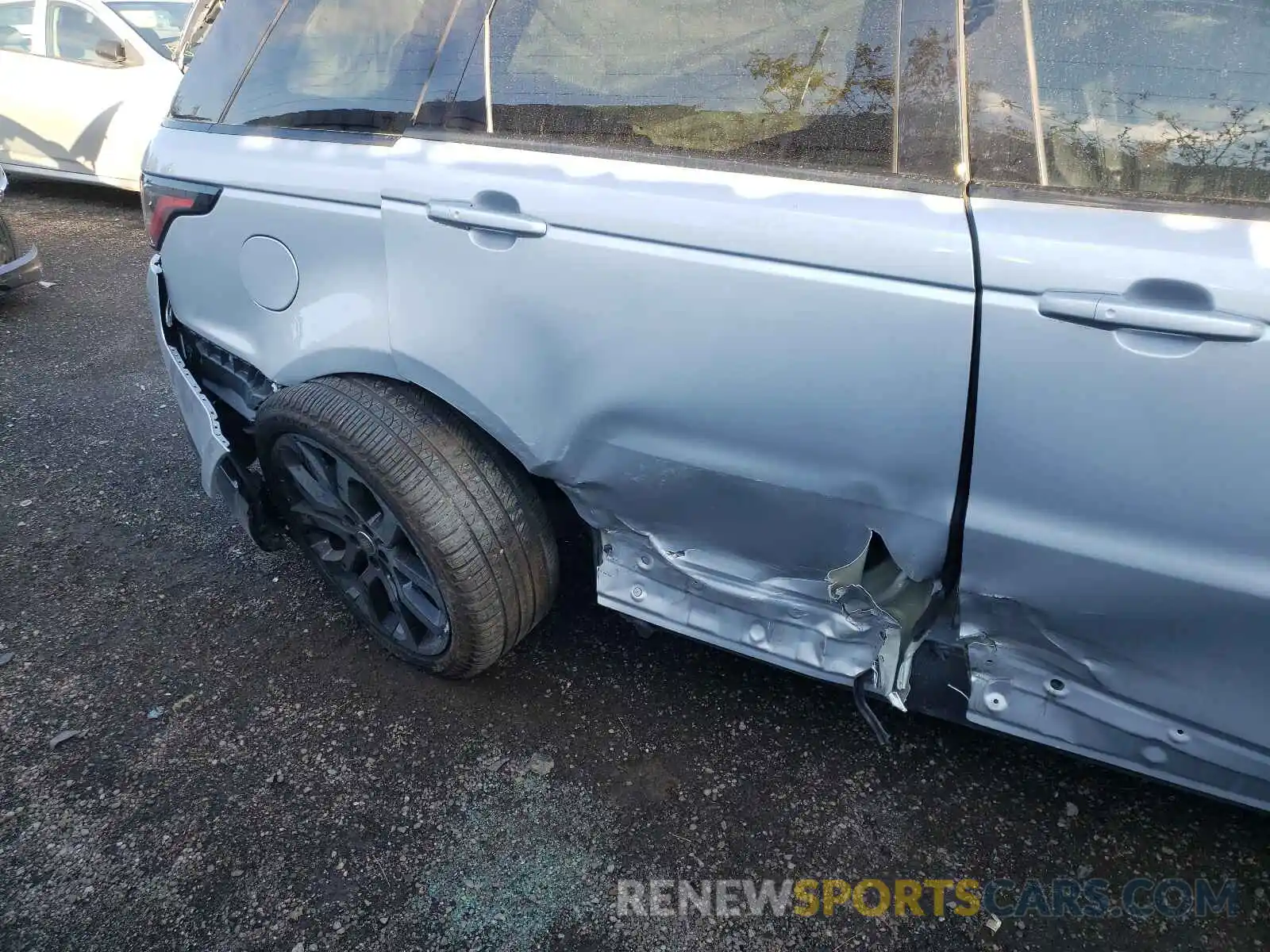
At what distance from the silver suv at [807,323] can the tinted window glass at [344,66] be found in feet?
0.04

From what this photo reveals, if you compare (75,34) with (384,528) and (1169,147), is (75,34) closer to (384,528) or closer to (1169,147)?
(384,528)

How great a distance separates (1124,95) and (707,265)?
72 cm

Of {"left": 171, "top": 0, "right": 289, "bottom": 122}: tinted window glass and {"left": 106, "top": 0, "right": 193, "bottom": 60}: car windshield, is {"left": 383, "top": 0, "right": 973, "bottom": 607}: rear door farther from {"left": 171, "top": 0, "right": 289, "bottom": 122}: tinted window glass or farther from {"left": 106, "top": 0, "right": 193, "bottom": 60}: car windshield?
{"left": 106, "top": 0, "right": 193, "bottom": 60}: car windshield

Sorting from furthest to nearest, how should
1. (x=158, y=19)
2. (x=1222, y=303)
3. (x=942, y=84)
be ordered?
(x=158, y=19) < (x=942, y=84) < (x=1222, y=303)

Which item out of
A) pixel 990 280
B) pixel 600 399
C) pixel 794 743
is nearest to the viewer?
pixel 990 280

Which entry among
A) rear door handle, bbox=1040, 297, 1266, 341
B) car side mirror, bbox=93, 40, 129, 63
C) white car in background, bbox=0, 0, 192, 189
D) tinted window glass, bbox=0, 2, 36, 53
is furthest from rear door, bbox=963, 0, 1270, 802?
tinted window glass, bbox=0, 2, 36, 53

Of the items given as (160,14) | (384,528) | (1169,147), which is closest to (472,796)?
(384,528)

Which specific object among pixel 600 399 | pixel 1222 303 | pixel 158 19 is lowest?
pixel 600 399

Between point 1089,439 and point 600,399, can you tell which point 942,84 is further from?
point 600,399

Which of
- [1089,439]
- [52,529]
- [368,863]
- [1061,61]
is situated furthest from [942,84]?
[52,529]

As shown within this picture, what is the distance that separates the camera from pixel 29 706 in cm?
223

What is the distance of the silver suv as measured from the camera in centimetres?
139

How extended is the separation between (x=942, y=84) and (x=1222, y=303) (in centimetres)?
57

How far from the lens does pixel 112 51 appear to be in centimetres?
604
